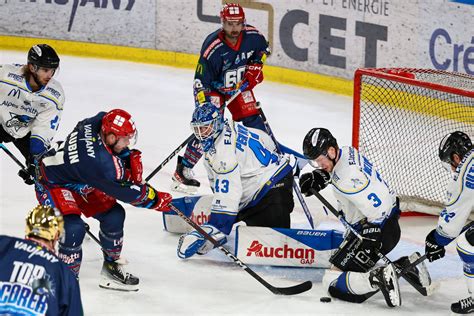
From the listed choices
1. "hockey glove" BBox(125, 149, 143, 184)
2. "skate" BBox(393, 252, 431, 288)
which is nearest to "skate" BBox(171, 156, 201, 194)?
"hockey glove" BBox(125, 149, 143, 184)

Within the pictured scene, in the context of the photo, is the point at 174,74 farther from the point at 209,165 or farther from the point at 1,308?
the point at 1,308

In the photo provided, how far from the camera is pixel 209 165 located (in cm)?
546

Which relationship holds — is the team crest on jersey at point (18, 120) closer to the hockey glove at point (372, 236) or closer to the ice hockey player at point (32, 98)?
the ice hockey player at point (32, 98)

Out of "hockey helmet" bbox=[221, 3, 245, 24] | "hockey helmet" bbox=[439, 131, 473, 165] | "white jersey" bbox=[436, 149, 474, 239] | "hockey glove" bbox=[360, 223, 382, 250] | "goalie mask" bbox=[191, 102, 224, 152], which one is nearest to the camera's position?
"white jersey" bbox=[436, 149, 474, 239]

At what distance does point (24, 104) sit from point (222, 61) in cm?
139

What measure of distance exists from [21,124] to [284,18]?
13.0 feet

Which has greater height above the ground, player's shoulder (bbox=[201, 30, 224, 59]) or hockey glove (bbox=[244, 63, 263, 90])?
player's shoulder (bbox=[201, 30, 224, 59])

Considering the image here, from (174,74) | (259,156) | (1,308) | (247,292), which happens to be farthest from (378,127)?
(1,308)

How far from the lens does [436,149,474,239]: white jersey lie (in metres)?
4.57

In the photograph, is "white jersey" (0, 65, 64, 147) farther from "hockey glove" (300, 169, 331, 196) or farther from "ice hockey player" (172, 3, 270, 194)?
"hockey glove" (300, 169, 331, 196)

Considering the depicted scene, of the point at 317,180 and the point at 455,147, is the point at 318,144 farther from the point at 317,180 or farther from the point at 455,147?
the point at 455,147

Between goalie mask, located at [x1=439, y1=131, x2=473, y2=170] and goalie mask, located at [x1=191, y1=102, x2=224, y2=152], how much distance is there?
1.17 metres

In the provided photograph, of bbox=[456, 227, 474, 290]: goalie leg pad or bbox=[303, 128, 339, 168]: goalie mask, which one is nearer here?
bbox=[456, 227, 474, 290]: goalie leg pad

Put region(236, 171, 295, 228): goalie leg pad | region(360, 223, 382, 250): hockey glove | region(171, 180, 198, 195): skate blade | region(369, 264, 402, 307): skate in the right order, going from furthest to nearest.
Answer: region(171, 180, 198, 195): skate blade → region(236, 171, 295, 228): goalie leg pad → region(360, 223, 382, 250): hockey glove → region(369, 264, 402, 307): skate
